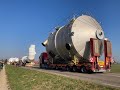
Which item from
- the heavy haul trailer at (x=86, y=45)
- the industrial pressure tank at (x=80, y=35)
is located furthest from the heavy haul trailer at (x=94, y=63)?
the industrial pressure tank at (x=80, y=35)

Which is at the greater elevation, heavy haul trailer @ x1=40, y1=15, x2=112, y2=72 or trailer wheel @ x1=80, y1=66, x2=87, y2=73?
heavy haul trailer @ x1=40, y1=15, x2=112, y2=72

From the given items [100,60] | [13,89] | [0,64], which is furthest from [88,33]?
[0,64]

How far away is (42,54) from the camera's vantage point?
56.4m

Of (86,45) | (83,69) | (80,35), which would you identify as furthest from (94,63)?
(80,35)

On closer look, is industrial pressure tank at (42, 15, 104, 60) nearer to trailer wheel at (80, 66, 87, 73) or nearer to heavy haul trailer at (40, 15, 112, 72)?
heavy haul trailer at (40, 15, 112, 72)

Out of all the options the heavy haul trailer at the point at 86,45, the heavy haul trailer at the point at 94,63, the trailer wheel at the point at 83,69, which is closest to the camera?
the heavy haul trailer at the point at 94,63

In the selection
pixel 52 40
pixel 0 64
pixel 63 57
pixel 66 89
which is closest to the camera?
pixel 66 89

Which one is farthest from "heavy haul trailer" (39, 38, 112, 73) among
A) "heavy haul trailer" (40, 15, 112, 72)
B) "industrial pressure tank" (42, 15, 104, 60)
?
"industrial pressure tank" (42, 15, 104, 60)

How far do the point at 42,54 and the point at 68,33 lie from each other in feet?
65.4

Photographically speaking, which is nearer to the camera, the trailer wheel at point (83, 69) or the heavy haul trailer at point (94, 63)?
the heavy haul trailer at point (94, 63)

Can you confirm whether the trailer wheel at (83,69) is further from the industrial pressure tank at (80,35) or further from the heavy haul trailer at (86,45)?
the industrial pressure tank at (80,35)

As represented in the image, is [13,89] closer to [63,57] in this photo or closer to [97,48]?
[97,48]

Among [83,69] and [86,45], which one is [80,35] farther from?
[83,69]

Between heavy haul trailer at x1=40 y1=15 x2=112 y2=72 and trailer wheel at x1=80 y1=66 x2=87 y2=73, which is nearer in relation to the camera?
heavy haul trailer at x1=40 y1=15 x2=112 y2=72
